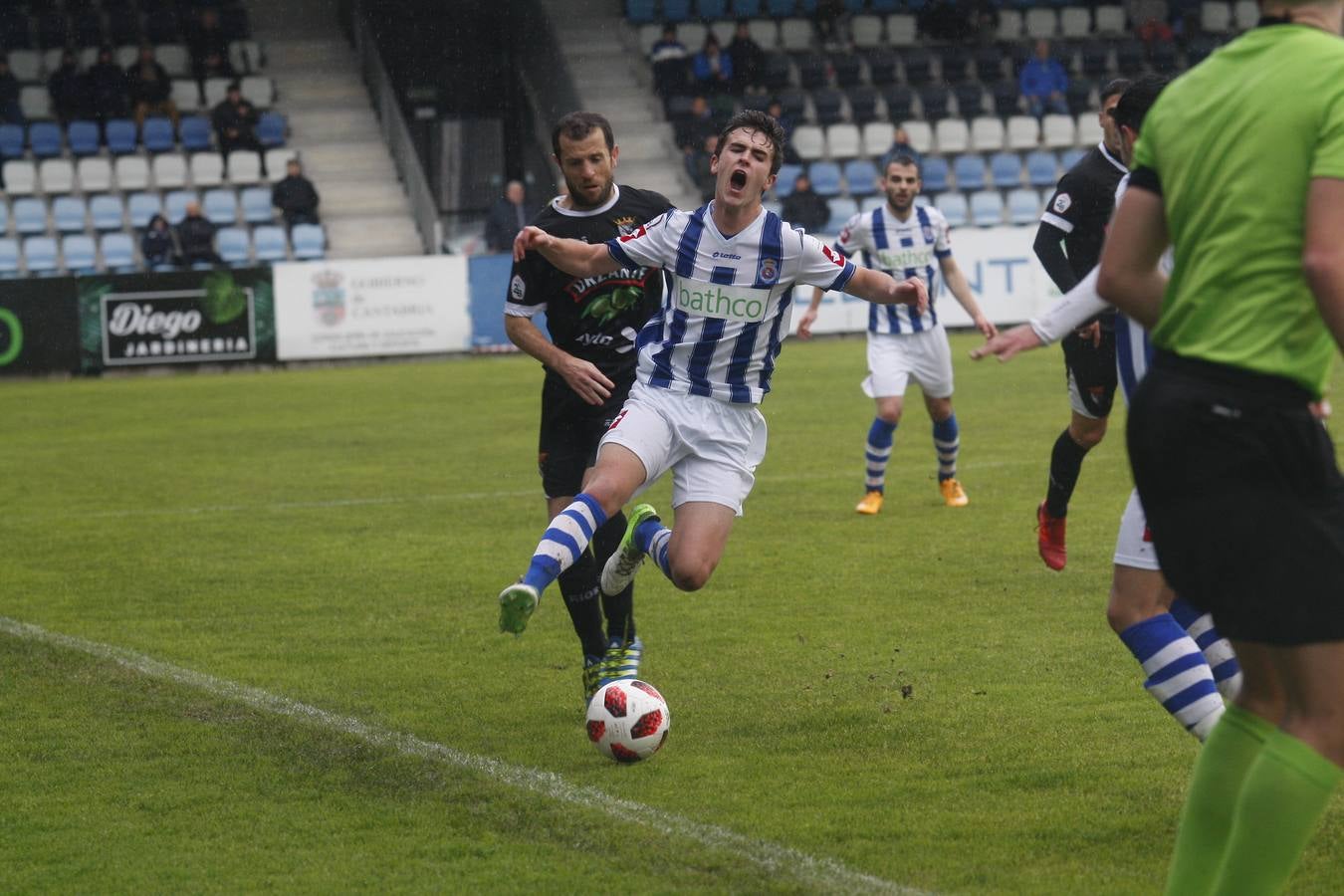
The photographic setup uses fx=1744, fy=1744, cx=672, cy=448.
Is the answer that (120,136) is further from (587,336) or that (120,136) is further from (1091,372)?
(587,336)

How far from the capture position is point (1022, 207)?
90.3 feet

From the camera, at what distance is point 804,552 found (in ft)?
29.9

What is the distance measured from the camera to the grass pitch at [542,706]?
4266 mm

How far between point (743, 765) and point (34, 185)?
23388 mm

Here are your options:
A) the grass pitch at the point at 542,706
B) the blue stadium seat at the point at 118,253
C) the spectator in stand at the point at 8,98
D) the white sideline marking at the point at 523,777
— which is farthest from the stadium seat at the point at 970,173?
the white sideline marking at the point at 523,777

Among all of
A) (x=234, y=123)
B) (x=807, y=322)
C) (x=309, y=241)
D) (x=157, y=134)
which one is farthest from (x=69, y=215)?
(x=807, y=322)

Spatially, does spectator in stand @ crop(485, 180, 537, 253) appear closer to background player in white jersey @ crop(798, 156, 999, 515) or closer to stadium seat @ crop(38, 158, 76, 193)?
stadium seat @ crop(38, 158, 76, 193)

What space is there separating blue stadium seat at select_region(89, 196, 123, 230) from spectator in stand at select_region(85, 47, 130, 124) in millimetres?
1598

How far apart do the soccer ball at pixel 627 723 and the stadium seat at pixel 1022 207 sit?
76.3ft

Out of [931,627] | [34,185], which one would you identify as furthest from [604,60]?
[931,627]

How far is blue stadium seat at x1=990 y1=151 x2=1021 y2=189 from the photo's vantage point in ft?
93.7

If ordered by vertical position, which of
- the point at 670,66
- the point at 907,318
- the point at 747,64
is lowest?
the point at 670,66

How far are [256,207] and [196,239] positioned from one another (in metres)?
2.42

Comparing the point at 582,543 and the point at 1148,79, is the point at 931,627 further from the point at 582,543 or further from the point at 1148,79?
the point at 1148,79
